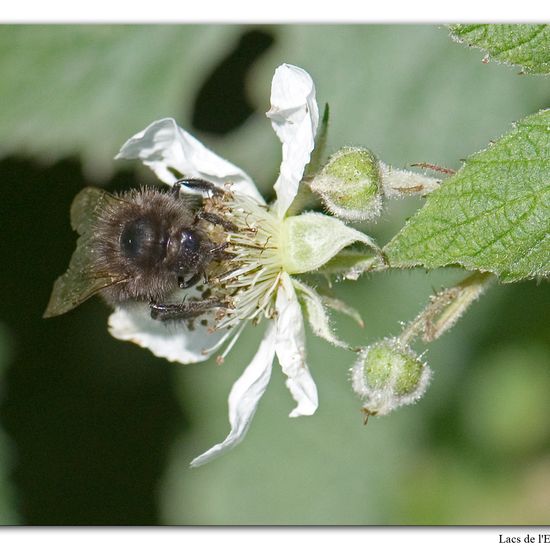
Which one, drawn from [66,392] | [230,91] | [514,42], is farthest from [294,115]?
[66,392]

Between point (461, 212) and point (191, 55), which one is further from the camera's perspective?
point (191, 55)

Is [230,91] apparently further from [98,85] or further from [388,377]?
[388,377]

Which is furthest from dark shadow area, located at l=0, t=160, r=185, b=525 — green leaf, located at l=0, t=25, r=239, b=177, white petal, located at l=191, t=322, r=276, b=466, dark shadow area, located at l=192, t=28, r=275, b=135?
white petal, located at l=191, t=322, r=276, b=466

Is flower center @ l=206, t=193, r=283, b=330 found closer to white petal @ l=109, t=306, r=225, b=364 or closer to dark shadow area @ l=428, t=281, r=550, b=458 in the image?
white petal @ l=109, t=306, r=225, b=364

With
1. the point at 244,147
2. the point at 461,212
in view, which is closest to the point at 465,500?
the point at 244,147

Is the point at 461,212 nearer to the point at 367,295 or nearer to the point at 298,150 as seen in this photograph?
the point at 298,150

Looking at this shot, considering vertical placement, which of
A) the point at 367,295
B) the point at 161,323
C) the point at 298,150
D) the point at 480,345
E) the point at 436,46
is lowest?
the point at 480,345

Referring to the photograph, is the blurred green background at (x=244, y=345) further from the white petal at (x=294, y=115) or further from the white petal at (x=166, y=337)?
the white petal at (x=294, y=115)
